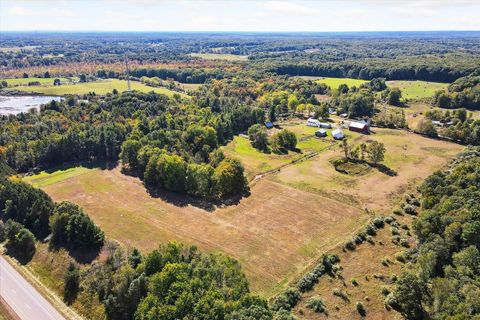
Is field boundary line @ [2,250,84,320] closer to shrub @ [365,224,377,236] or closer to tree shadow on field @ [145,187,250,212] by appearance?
tree shadow on field @ [145,187,250,212]

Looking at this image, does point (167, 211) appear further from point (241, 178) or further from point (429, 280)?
point (429, 280)

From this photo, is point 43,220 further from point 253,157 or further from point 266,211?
point 253,157

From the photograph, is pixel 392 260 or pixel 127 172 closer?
pixel 392 260

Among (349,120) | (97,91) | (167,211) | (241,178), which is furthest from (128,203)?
(97,91)

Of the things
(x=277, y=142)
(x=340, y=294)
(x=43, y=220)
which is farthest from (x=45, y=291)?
(x=277, y=142)

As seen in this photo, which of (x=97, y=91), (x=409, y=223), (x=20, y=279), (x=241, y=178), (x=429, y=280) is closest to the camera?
(x=429, y=280)

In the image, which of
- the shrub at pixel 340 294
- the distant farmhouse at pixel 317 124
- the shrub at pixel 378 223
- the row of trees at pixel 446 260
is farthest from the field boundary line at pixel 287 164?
the shrub at pixel 340 294
